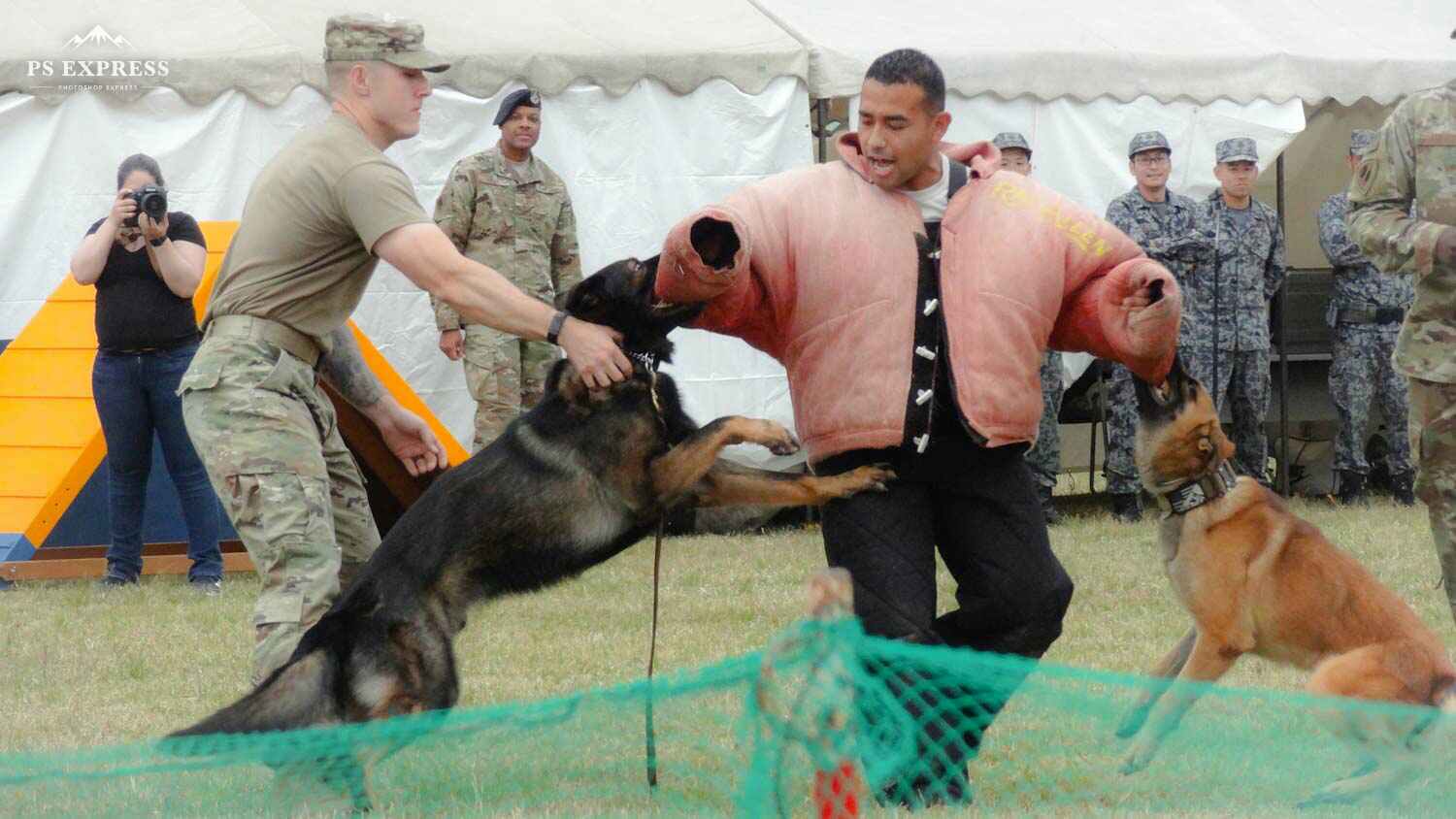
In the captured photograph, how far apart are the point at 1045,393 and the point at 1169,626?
3.42 meters

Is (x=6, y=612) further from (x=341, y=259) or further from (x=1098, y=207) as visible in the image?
(x=1098, y=207)

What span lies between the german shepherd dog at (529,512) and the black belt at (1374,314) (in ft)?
24.0

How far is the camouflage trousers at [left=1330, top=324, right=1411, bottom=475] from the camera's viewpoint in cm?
1052

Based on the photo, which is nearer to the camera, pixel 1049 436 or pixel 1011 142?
pixel 1011 142

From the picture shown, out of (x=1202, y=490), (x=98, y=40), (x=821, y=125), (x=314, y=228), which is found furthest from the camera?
(x=821, y=125)

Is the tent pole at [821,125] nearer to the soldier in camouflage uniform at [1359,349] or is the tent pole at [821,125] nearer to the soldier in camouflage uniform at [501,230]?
the soldier in camouflage uniform at [501,230]

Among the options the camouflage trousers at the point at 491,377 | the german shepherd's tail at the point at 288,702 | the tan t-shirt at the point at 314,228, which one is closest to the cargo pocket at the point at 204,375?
the tan t-shirt at the point at 314,228

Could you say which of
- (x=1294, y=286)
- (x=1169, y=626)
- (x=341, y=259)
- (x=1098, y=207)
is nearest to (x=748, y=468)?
(x=341, y=259)

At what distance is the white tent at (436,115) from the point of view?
344 inches

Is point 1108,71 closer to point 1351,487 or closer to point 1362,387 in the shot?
point 1362,387

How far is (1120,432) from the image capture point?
1005 centimetres

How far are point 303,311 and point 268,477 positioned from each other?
43cm

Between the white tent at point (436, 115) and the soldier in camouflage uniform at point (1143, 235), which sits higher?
the white tent at point (436, 115)

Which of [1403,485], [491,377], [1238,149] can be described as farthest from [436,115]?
[1403,485]
